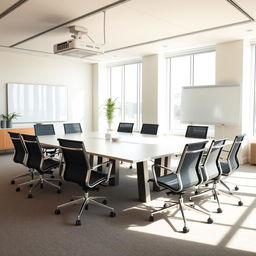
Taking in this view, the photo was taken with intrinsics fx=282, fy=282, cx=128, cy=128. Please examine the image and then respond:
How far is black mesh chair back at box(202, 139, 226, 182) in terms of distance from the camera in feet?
11.2

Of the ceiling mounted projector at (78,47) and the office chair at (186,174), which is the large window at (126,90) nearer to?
the ceiling mounted projector at (78,47)

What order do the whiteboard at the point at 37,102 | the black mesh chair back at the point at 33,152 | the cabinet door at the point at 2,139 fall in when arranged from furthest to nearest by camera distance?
1. the whiteboard at the point at 37,102
2. the cabinet door at the point at 2,139
3. the black mesh chair back at the point at 33,152

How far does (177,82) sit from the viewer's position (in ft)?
27.0

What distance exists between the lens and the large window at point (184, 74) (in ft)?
24.5

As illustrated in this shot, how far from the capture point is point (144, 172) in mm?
3975

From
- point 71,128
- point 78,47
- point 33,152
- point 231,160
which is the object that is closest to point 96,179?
point 33,152

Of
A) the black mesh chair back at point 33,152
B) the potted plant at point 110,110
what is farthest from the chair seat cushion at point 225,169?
the potted plant at point 110,110

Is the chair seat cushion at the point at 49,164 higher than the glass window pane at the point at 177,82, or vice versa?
the glass window pane at the point at 177,82

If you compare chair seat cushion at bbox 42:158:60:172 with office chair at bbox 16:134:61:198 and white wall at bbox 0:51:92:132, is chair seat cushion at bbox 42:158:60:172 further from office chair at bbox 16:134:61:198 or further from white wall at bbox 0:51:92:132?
white wall at bbox 0:51:92:132

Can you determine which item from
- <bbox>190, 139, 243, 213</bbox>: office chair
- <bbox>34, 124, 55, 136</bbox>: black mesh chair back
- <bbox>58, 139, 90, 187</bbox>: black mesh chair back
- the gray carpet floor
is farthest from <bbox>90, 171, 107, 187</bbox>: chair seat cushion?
<bbox>34, 124, 55, 136</bbox>: black mesh chair back

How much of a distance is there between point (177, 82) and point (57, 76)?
3785mm

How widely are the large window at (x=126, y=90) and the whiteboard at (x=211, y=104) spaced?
2.24 meters

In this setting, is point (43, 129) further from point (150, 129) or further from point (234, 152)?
point (234, 152)

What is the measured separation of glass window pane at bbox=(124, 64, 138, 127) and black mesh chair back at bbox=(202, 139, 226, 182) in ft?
19.2
